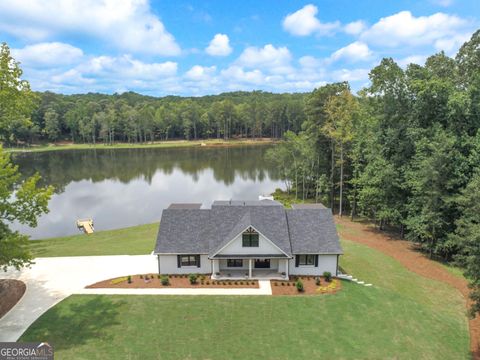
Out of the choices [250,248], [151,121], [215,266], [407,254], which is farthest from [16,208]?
[151,121]

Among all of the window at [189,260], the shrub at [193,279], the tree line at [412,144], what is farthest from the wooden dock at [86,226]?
the tree line at [412,144]

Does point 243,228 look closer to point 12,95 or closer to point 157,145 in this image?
point 12,95

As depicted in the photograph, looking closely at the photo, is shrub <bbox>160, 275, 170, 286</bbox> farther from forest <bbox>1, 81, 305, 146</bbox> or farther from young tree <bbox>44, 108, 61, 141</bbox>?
young tree <bbox>44, 108, 61, 141</bbox>

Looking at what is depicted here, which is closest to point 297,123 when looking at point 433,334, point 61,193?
point 61,193

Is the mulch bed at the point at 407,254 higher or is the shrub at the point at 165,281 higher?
the shrub at the point at 165,281

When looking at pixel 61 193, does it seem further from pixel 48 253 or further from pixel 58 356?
pixel 58 356

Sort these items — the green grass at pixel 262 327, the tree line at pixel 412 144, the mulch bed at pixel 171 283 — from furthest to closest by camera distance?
the tree line at pixel 412 144 → the mulch bed at pixel 171 283 → the green grass at pixel 262 327

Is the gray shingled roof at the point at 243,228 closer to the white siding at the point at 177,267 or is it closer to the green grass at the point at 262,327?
the white siding at the point at 177,267
